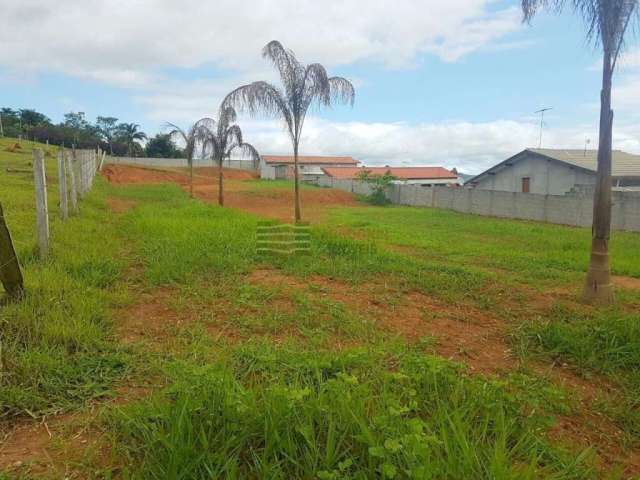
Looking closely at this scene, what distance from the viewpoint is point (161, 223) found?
30.5ft

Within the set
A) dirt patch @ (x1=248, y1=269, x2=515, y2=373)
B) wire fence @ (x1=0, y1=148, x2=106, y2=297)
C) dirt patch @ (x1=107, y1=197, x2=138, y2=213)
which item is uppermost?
wire fence @ (x1=0, y1=148, x2=106, y2=297)

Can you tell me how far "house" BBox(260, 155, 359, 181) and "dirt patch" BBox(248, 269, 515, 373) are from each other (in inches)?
1782

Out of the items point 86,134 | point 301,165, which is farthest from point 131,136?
point 301,165

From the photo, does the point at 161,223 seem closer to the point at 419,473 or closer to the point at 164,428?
the point at 164,428

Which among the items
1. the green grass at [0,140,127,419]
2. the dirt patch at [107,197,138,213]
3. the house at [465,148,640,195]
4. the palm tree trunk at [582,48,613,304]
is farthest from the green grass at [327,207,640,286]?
the house at [465,148,640,195]

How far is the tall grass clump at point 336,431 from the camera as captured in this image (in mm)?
1893

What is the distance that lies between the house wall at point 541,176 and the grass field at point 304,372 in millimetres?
19356

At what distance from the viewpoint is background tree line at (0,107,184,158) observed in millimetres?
52438

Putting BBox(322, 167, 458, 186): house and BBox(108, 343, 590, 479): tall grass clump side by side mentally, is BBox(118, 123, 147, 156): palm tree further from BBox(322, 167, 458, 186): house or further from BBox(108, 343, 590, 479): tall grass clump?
BBox(108, 343, 590, 479): tall grass clump

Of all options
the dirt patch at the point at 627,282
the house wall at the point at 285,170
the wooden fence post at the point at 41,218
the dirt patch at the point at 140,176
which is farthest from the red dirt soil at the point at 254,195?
the wooden fence post at the point at 41,218

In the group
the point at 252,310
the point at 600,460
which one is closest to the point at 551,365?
the point at 600,460

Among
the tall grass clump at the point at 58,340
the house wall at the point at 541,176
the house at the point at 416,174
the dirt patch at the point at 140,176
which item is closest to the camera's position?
the tall grass clump at the point at 58,340

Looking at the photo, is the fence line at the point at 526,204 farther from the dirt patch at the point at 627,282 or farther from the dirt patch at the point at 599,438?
the dirt patch at the point at 599,438

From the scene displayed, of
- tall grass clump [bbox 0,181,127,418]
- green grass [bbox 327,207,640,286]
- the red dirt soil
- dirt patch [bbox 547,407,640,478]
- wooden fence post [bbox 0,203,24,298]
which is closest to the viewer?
dirt patch [bbox 547,407,640,478]
